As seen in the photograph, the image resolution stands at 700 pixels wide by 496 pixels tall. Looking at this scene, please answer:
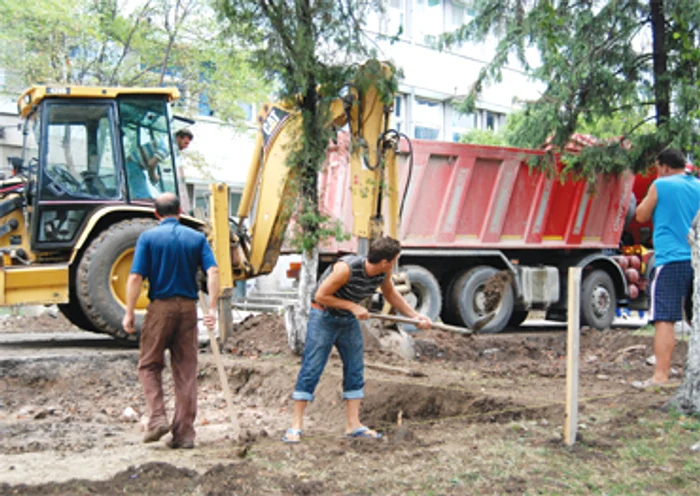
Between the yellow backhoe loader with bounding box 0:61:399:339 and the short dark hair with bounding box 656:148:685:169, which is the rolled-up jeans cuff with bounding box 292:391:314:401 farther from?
the short dark hair with bounding box 656:148:685:169

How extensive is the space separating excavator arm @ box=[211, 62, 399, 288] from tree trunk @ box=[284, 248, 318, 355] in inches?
22.1

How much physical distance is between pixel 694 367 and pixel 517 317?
8.69 metres

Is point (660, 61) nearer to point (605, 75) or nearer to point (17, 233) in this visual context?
point (605, 75)

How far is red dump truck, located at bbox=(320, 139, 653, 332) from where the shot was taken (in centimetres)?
1114

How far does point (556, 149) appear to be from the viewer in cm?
1223

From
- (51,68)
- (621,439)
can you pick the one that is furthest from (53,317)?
(621,439)

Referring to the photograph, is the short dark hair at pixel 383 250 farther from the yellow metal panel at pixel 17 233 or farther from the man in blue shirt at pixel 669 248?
the yellow metal panel at pixel 17 233

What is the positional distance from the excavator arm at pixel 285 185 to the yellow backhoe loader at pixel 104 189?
0.6 inches

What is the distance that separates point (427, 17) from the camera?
24312 millimetres

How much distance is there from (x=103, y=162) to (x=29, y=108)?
1.17 m

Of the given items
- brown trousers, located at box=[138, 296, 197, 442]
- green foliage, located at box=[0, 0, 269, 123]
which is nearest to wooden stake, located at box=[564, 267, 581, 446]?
brown trousers, located at box=[138, 296, 197, 442]

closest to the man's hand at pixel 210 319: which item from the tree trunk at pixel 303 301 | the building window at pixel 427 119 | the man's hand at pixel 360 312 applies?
the man's hand at pixel 360 312

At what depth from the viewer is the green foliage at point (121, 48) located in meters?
14.0

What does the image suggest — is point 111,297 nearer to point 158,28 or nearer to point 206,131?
point 158,28
